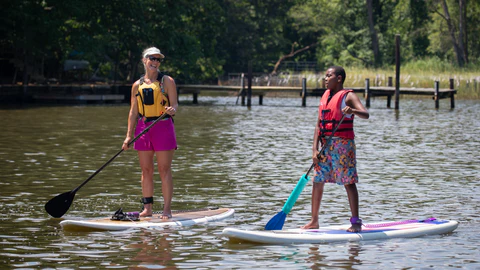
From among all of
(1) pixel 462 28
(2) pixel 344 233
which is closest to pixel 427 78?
(1) pixel 462 28

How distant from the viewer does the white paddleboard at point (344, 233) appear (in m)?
9.59

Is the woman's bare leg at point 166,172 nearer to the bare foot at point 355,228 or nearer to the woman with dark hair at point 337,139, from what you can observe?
the woman with dark hair at point 337,139

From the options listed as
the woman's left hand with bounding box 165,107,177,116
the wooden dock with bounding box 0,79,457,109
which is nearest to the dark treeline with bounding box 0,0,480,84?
the wooden dock with bounding box 0,79,457,109

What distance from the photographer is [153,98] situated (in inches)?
410

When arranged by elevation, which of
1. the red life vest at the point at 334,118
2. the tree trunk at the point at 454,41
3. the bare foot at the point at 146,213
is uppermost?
the tree trunk at the point at 454,41

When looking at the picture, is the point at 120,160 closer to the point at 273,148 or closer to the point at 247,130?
the point at 273,148

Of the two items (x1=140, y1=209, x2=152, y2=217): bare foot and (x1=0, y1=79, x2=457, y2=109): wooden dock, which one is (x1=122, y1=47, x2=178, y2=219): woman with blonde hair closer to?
(x1=140, y1=209, x2=152, y2=217): bare foot

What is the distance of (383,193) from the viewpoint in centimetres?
1377

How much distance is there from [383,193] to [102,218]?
4.71 meters

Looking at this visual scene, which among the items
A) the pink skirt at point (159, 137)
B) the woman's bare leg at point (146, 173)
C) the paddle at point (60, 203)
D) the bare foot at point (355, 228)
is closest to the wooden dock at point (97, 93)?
the woman's bare leg at point (146, 173)

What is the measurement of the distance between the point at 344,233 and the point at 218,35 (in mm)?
65075

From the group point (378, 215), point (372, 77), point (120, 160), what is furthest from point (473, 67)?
point (378, 215)

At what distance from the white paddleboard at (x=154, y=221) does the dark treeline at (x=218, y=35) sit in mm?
34873

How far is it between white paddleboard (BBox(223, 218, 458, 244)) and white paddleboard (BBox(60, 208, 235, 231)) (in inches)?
46.2
